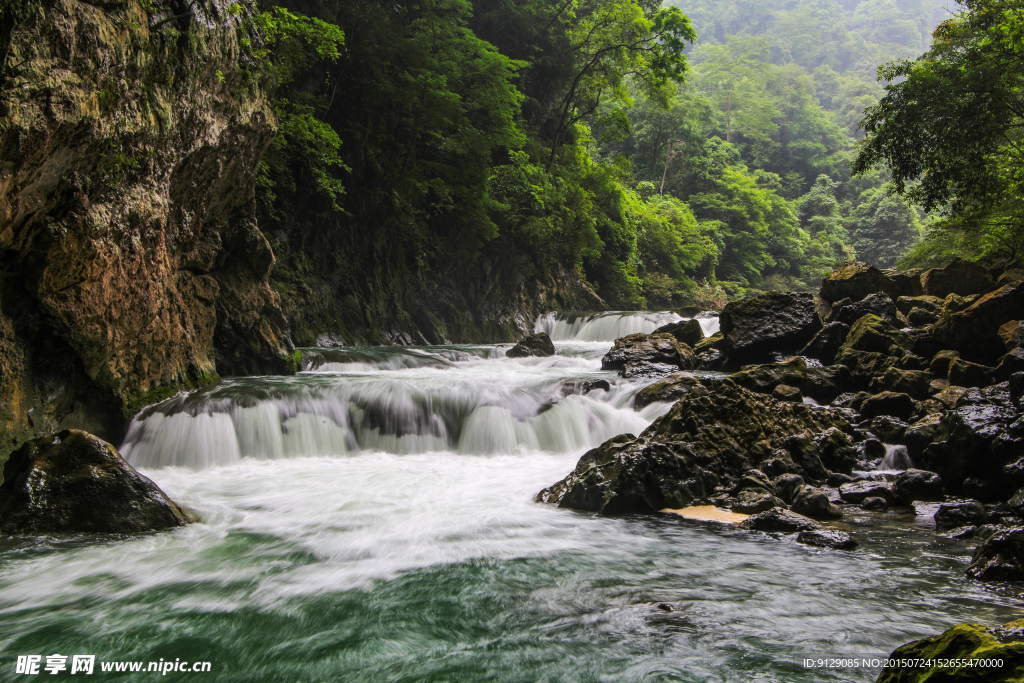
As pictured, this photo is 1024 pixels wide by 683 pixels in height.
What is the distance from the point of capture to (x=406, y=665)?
3.08 m

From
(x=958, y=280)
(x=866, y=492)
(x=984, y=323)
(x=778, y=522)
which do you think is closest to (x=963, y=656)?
(x=778, y=522)

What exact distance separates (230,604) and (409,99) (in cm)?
1644

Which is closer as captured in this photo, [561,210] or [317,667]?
[317,667]

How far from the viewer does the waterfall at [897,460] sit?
695 centimetres

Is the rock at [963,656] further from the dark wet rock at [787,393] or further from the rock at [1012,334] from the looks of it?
the rock at [1012,334]

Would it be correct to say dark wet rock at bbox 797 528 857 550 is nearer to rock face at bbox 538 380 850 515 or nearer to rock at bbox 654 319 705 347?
rock face at bbox 538 380 850 515

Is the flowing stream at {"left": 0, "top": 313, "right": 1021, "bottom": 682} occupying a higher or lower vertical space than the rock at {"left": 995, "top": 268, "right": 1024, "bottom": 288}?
lower

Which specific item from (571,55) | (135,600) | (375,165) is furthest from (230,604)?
(571,55)

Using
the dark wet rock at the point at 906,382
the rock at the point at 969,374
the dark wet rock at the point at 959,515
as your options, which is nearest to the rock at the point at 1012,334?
the rock at the point at 969,374

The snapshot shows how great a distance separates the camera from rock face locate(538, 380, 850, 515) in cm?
587

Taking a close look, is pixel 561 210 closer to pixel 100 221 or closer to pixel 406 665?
pixel 100 221

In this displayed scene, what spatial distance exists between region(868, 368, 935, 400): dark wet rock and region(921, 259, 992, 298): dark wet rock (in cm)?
643

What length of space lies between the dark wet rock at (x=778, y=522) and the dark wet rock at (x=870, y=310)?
9202 millimetres

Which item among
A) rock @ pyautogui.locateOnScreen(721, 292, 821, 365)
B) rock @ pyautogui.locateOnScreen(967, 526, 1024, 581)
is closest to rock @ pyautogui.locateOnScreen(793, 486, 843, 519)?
rock @ pyautogui.locateOnScreen(967, 526, 1024, 581)
